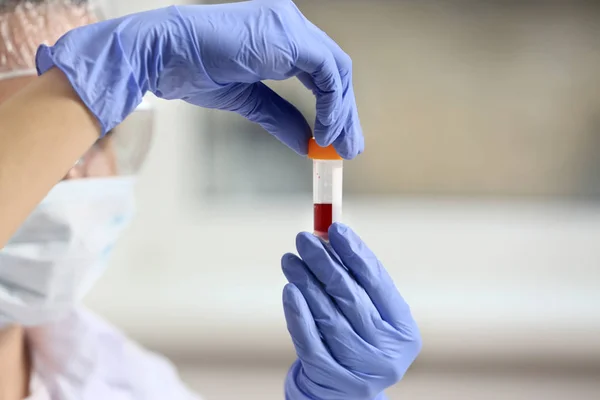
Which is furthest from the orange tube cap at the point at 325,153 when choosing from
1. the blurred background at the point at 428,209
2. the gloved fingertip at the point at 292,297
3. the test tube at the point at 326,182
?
the blurred background at the point at 428,209

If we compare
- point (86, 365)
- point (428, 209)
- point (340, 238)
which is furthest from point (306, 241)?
point (428, 209)

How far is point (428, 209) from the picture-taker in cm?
188

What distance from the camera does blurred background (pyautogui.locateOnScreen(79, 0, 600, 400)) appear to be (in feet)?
5.07

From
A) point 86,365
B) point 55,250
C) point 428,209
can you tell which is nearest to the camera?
point 55,250

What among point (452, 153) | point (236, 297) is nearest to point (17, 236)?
point (236, 297)

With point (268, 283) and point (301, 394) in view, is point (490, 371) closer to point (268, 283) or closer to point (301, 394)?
point (268, 283)

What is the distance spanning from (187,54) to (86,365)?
→ 32.2 inches

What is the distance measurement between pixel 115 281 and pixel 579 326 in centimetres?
152

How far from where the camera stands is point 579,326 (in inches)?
60.6

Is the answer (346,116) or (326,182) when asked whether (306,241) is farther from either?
(346,116)

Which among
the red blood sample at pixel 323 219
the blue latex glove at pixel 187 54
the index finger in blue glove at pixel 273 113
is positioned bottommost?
the red blood sample at pixel 323 219

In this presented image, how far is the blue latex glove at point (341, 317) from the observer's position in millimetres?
753

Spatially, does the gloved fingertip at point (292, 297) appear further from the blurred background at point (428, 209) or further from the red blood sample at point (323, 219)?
the blurred background at point (428, 209)

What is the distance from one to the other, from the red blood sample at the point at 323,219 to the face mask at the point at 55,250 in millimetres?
501
